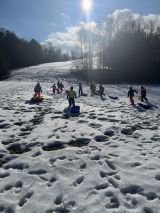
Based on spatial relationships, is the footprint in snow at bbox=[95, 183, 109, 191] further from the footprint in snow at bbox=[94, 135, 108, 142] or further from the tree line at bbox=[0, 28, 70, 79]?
the tree line at bbox=[0, 28, 70, 79]

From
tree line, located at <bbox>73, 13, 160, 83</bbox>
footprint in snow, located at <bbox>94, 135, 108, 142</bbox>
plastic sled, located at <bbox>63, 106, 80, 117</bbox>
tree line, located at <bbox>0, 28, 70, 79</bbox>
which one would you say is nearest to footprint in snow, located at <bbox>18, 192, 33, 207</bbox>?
footprint in snow, located at <bbox>94, 135, 108, 142</bbox>

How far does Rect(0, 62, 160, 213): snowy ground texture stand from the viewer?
22.6 feet

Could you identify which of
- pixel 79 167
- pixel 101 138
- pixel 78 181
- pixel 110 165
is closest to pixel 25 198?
pixel 78 181

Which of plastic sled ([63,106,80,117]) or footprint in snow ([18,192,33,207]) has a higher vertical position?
footprint in snow ([18,192,33,207])

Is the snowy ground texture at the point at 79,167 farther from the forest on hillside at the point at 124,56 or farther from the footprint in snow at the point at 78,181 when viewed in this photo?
the forest on hillside at the point at 124,56

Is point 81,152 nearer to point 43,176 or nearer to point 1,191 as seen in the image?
point 43,176

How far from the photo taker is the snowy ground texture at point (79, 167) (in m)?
6.89

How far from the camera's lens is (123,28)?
3174 inches

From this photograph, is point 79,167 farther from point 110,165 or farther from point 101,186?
point 101,186

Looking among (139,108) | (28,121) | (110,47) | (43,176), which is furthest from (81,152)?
(110,47)

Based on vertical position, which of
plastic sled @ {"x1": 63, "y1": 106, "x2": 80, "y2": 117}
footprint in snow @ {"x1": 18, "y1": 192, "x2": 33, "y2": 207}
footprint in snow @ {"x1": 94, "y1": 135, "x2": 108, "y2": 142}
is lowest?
plastic sled @ {"x1": 63, "y1": 106, "x2": 80, "y2": 117}

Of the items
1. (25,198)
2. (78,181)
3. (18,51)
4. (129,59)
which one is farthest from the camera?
(18,51)

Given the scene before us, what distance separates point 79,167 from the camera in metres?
9.00

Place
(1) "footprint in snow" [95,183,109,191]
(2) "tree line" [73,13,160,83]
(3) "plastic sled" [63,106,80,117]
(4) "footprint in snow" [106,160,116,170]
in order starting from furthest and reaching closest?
(2) "tree line" [73,13,160,83], (3) "plastic sled" [63,106,80,117], (4) "footprint in snow" [106,160,116,170], (1) "footprint in snow" [95,183,109,191]
